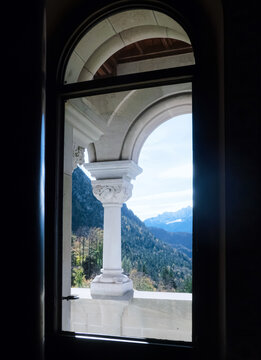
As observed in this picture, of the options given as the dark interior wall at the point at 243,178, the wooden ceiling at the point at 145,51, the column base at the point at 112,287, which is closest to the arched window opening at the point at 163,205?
the column base at the point at 112,287

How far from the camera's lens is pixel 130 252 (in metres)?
6.81

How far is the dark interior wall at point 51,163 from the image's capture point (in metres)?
1.13

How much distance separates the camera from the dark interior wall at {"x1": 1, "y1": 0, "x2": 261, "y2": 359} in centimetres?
113

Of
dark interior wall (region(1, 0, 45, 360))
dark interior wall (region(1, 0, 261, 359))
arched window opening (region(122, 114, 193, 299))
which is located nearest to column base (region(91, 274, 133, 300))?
arched window opening (region(122, 114, 193, 299))

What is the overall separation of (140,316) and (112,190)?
2.05m

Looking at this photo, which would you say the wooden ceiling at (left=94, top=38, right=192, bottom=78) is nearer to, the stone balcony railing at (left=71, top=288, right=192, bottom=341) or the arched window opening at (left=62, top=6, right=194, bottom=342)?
the arched window opening at (left=62, top=6, right=194, bottom=342)

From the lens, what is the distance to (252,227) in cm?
193

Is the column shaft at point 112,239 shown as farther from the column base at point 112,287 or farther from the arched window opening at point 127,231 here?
the column base at point 112,287

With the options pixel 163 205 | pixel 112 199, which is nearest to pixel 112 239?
Result: pixel 112 199

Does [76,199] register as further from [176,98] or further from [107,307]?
[176,98]

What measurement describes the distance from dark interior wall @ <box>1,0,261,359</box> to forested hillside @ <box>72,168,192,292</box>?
385cm

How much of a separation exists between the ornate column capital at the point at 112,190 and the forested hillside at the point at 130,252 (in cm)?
51

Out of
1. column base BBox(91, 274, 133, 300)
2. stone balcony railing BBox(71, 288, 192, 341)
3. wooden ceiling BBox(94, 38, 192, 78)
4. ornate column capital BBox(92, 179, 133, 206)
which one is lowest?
stone balcony railing BBox(71, 288, 192, 341)

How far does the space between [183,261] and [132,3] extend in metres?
4.73
